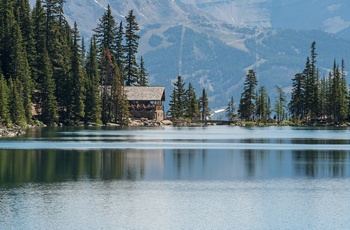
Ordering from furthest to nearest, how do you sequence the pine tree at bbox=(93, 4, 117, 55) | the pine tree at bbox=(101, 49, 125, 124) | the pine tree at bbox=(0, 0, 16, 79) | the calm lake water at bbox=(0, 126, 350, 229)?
1. the pine tree at bbox=(93, 4, 117, 55)
2. the pine tree at bbox=(101, 49, 125, 124)
3. the pine tree at bbox=(0, 0, 16, 79)
4. the calm lake water at bbox=(0, 126, 350, 229)

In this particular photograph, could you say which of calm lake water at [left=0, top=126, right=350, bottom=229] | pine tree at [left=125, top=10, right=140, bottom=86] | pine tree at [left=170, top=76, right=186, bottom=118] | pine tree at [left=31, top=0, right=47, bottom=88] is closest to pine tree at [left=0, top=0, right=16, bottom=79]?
pine tree at [left=31, top=0, right=47, bottom=88]

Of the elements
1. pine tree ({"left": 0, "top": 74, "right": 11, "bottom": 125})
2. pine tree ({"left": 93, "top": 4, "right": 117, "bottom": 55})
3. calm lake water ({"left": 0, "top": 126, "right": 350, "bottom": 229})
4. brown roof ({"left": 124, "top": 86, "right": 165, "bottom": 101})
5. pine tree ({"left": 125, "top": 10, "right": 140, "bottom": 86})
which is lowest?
calm lake water ({"left": 0, "top": 126, "right": 350, "bottom": 229})

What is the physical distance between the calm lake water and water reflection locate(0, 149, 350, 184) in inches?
2.9

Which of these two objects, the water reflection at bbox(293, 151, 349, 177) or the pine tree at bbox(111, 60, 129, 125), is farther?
the pine tree at bbox(111, 60, 129, 125)

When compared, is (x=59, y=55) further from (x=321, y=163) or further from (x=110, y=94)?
(x=321, y=163)

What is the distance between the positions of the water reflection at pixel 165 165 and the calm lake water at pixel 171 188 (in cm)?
7

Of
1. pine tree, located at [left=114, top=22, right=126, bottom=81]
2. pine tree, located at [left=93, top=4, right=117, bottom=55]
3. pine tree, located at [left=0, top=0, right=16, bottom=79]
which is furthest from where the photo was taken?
pine tree, located at [left=93, top=4, right=117, bottom=55]

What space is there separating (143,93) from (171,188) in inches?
4900

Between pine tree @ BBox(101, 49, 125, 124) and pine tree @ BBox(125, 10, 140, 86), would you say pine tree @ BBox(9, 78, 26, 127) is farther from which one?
pine tree @ BBox(125, 10, 140, 86)

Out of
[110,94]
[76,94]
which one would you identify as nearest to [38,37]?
[76,94]

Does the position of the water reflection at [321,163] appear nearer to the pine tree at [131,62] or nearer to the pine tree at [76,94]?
the pine tree at [76,94]

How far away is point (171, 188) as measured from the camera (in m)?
49.8

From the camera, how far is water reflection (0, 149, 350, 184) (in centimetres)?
5659

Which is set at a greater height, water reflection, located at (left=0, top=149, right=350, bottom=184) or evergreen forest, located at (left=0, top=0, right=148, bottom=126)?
evergreen forest, located at (left=0, top=0, right=148, bottom=126)
